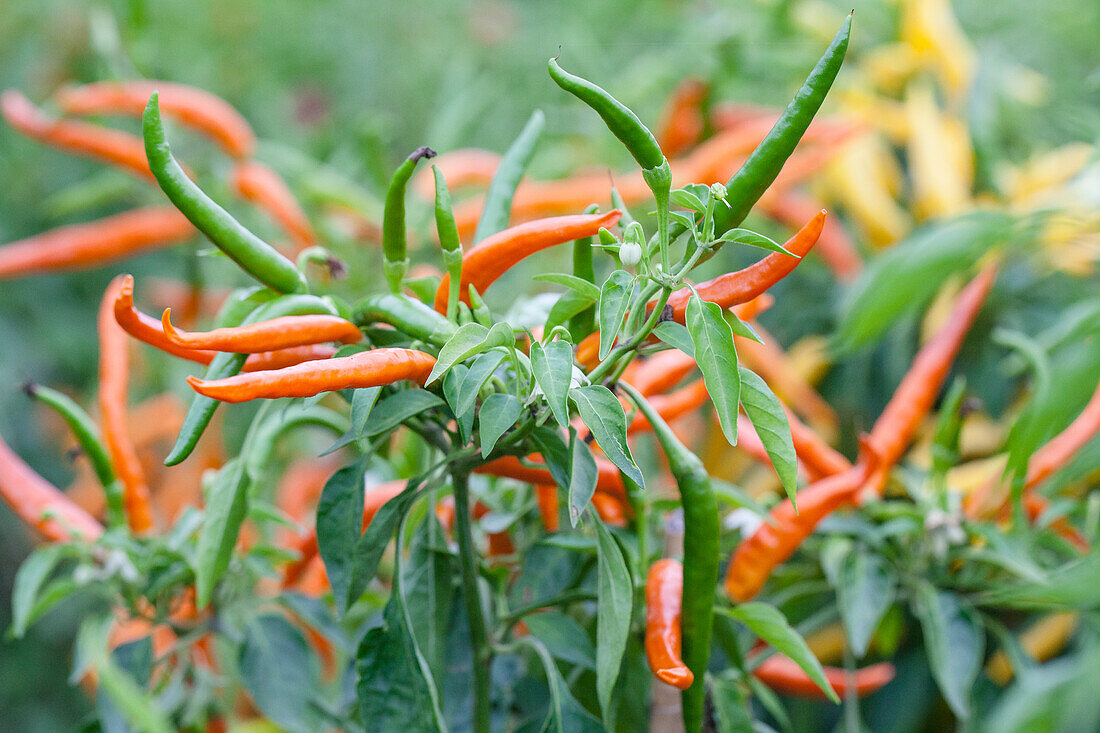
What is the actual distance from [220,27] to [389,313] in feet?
4.70

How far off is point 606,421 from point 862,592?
322mm

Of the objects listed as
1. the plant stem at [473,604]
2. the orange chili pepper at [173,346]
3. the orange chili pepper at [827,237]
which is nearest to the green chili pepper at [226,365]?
the orange chili pepper at [173,346]

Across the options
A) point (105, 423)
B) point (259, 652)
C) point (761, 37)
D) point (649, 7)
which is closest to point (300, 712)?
point (259, 652)

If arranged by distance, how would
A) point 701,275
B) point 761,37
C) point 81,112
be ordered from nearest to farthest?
point 81,112, point 701,275, point 761,37

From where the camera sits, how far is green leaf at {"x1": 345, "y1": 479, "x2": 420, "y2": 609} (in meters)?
0.47

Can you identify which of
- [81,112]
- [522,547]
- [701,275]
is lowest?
[522,547]

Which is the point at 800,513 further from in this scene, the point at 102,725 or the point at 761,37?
the point at 761,37

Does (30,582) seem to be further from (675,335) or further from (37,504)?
(675,335)

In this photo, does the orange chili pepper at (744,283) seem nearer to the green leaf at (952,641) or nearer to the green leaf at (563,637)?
the green leaf at (563,637)

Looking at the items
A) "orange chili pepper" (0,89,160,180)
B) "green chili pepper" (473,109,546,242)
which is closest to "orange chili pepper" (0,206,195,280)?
"orange chili pepper" (0,89,160,180)

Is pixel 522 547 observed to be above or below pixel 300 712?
above

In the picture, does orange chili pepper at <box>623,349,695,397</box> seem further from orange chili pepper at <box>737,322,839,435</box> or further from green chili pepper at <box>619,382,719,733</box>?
orange chili pepper at <box>737,322,839,435</box>

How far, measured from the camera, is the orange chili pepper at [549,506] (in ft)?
1.93

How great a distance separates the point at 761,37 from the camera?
1221 millimetres
